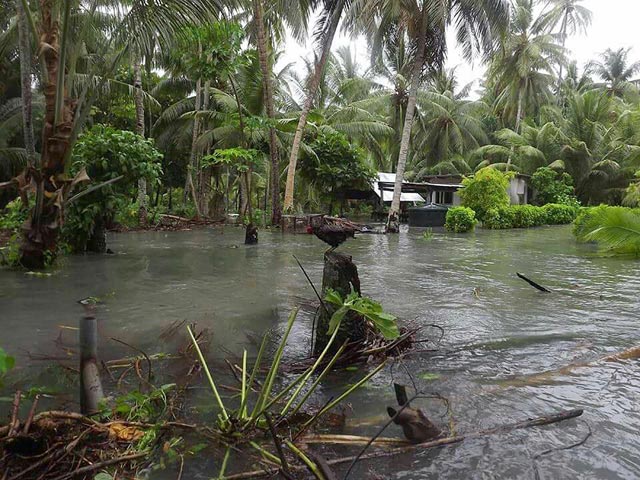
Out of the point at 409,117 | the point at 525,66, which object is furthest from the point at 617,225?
the point at 525,66

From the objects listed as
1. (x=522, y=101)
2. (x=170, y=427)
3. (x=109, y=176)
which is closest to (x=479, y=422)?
(x=170, y=427)

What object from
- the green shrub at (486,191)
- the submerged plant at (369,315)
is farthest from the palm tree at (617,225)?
the green shrub at (486,191)

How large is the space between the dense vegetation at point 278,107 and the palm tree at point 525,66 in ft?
0.43

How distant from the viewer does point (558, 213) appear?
2577cm

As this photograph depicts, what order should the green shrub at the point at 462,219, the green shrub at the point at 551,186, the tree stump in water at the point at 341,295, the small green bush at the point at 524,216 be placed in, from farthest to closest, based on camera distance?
the green shrub at the point at 551,186 < the small green bush at the point at 524,216 < the green shrub at the point at 462,219 < the tree stump in water at the point at 341,295

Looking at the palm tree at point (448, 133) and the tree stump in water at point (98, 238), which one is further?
the palm tree at point (448, 133)

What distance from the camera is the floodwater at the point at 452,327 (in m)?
2.81

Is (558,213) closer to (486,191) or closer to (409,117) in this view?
(486,191)

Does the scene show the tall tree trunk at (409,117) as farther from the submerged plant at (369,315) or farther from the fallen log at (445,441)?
the fallen log at (445,441)

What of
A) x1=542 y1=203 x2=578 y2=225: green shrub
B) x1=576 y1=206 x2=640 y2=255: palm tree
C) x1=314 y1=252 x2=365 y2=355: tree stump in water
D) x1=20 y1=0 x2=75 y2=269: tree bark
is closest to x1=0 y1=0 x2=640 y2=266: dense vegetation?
x1=20 y1=0 x2=75 y2=269: tree bark

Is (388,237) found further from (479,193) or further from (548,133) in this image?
(548,133)

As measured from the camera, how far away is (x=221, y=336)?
194 inches

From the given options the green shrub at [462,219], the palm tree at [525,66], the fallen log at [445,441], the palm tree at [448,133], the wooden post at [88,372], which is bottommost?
the fallen log at [445,441]

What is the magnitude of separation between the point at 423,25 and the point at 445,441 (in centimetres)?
1696
